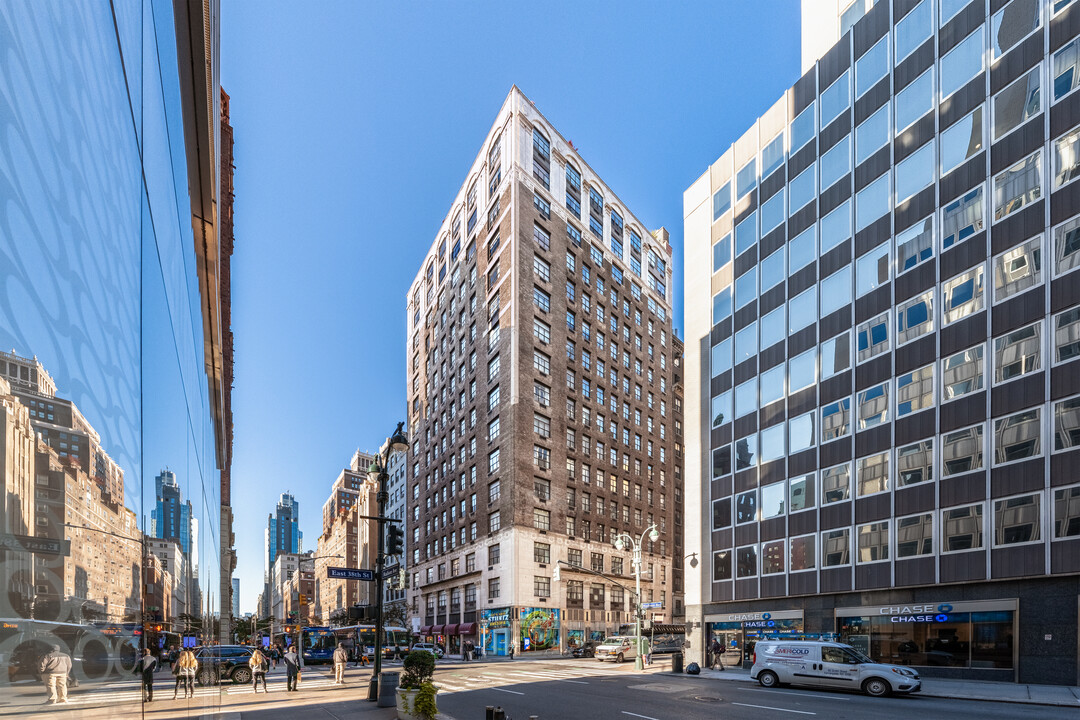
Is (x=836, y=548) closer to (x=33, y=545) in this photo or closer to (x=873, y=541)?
(x=873, y=541)

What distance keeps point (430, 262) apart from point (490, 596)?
172 ft

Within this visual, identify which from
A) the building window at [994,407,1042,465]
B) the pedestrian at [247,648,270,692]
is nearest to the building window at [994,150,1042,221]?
the building window at [994,407,1042,465]

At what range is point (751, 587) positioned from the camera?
38.8 m

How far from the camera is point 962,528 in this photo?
28.5 m

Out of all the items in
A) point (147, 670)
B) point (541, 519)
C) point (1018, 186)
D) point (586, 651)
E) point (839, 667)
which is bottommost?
point (586, 651)

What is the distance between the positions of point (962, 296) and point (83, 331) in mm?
34354

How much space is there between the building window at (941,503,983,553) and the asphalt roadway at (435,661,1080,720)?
800 cm

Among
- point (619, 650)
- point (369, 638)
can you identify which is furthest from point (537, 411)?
point (619, 650)

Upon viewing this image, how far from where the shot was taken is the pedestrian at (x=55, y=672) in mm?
1572

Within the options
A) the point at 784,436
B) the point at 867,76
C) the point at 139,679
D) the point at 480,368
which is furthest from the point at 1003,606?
the point at 480,368

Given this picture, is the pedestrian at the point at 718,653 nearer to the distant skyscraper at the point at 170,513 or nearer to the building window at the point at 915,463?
the building window at the point at 915,463

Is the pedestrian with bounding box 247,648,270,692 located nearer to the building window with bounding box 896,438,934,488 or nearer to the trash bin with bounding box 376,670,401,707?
the trash bin with bounding box 376,670,401,707

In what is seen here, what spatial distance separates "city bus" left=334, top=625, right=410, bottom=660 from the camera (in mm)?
60469

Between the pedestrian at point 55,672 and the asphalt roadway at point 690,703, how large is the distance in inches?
590
